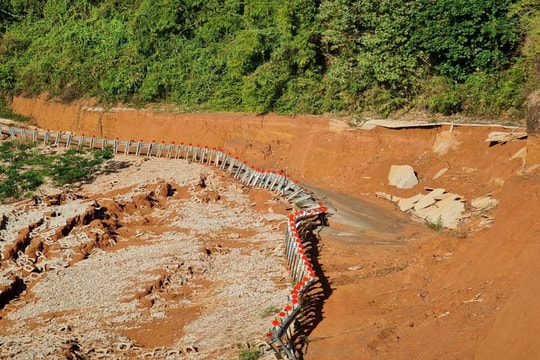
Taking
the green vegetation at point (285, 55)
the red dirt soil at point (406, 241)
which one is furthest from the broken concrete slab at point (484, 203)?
the green vegetation at point (285, 55)

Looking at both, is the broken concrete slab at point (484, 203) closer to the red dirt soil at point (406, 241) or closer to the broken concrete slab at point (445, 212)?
the red dirt soil at point (406, 241)

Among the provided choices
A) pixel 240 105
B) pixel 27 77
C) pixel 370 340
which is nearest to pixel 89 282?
pixel 370 340

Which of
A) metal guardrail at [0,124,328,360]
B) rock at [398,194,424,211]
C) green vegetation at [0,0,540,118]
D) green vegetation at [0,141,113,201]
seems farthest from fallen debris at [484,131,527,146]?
A: green vegetation at [0,141,113,201]

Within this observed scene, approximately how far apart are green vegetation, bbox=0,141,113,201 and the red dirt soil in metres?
4.00

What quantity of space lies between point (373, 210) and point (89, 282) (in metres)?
9.64

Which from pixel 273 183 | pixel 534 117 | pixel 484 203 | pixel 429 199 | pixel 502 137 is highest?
pixel 534 117

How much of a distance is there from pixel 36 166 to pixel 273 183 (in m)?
10.7

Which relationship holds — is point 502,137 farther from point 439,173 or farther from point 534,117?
point 534,117

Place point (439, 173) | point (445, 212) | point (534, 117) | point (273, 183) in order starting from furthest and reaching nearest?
1. point (273, 183)
2. point (439, 173)
3. point (445, 212)
4. point (534, 117)

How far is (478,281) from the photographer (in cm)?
1623

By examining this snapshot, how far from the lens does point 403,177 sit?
24.4 metres

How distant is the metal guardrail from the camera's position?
1526 cm

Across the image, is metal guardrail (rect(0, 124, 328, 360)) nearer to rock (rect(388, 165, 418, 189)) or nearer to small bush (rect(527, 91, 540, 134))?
rock (rect(388, 165, 418, 189))

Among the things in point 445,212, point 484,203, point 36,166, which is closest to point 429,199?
point 445,212
